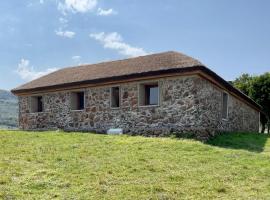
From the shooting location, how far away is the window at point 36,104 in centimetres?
2211

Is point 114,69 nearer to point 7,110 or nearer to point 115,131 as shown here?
point 115,131

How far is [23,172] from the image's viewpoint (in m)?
9.75

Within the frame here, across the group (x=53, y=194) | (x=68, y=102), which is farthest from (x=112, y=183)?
(x=68, y=102)

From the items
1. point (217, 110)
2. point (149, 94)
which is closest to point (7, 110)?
point (149, 94)

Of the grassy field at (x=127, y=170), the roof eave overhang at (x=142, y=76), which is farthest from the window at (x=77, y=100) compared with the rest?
the grassy field at (x=127, y=170)

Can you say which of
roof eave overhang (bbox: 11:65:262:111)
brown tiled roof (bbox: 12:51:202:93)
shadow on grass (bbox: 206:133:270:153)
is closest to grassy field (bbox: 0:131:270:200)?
shadow on grass (bbox: 206:133:270:153)

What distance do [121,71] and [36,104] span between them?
6.27 m

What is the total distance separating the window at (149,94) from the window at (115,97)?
4.59 ft

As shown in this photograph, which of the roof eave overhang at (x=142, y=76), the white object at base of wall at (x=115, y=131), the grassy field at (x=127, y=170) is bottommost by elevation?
the grassy field at (x=127, y=170)

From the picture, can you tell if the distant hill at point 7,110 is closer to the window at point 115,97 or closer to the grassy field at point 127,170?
the window at point 115,97

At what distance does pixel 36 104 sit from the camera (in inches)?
879

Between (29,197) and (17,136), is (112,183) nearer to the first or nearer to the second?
(29,197)

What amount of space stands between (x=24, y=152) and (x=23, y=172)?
2.48 m

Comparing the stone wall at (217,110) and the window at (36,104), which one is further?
the window at (36,104)
